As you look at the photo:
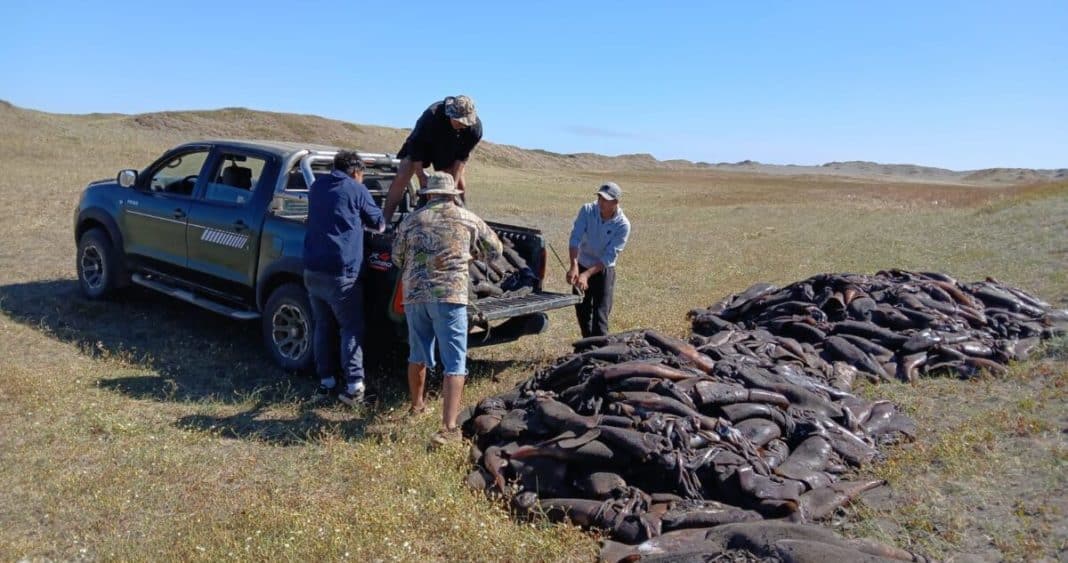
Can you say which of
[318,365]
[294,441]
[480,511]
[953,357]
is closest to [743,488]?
[480,511]

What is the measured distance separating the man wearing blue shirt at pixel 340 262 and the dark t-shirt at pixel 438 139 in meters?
0.87

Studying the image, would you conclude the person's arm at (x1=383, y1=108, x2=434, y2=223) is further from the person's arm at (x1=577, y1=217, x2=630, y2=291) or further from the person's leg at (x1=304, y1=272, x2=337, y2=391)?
the person's arm at (x1=577, y1=217, x2=630, y2=291)

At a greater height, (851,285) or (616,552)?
(851,285)

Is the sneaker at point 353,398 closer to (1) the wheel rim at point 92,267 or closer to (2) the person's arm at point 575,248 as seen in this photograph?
(2) the person's arm at point 575,248

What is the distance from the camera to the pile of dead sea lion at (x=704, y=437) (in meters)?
4.46

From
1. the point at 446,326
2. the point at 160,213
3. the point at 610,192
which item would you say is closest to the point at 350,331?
the point at 446,326

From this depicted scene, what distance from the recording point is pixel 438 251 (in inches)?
225

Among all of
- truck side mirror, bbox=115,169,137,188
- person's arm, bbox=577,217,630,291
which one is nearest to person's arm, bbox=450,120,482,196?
person's arm, bbox=577,217,630,291

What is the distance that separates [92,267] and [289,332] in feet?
11.8

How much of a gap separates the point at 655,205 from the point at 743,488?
3069 cm

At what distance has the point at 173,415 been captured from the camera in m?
6.16

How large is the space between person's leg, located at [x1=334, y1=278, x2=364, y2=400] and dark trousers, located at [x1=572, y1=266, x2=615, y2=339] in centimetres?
227

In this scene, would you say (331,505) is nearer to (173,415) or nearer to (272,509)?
(272,509)

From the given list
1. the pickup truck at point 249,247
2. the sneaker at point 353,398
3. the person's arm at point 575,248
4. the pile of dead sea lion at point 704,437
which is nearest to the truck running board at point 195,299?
the pickup truck at point 249,247
